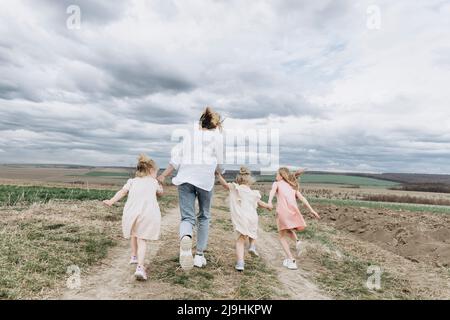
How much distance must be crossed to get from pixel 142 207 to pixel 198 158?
1.20 m

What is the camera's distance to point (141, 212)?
240 inches

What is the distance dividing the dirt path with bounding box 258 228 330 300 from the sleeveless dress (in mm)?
806

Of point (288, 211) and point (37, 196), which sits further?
point (37, 196)

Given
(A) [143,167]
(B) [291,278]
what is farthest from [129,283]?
(B) [291,278]

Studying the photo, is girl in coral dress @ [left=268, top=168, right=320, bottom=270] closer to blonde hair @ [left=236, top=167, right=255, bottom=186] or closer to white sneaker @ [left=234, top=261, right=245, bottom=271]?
blonde hair @ [left=236, top=167, right=255, bottom=186]

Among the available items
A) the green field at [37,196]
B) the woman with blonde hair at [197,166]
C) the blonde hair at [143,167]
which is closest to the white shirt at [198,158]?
the woman with blonde hair at [197,166]

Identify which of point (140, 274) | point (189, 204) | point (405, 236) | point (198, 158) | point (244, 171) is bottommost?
point (405, 236)

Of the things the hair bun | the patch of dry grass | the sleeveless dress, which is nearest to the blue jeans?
the hair bun

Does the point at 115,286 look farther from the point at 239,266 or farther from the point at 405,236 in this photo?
the point at 405,236

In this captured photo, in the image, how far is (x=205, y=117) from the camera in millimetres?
6121
